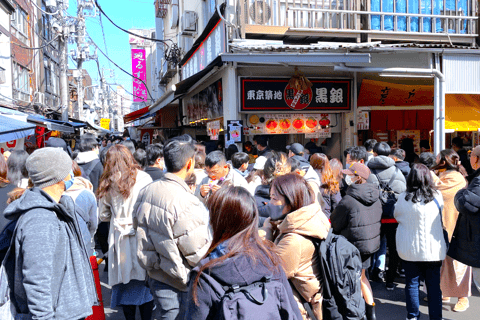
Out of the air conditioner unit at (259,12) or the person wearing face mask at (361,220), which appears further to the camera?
the air conditioner unit at (259,12)

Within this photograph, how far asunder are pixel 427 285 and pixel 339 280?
197 cm

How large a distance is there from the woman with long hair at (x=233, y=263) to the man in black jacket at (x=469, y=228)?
8.56 ft

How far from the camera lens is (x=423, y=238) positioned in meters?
4.31

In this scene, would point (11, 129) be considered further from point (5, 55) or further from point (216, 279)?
point (5, 55)

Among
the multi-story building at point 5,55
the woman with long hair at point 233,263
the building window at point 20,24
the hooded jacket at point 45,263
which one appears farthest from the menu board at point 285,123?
the building window at point 20,24

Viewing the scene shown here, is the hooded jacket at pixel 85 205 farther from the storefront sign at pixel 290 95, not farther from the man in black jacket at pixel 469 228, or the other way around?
the storefront sign at pixel 290 95

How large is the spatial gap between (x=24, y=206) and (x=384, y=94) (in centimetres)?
949

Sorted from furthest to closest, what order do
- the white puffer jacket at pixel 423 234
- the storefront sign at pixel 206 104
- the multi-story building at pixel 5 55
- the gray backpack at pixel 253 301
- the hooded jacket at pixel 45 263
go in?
the multi-story building at pixel 5 55
the storefront sign at pixel 206 104
the white puffer jacket at pixel 423 234
the hooded jacket at pixel 45 263
the gray backpack at pixel 253 301

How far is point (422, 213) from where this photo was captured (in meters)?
4.32

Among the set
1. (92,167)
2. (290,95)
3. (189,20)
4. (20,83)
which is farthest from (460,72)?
(20,83)

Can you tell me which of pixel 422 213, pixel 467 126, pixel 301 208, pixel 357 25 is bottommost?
pixel 422 213

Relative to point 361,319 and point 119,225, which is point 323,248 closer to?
point 361,319

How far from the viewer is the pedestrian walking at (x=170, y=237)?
3.07 m

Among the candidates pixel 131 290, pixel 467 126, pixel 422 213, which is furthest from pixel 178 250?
pixel 467 126
